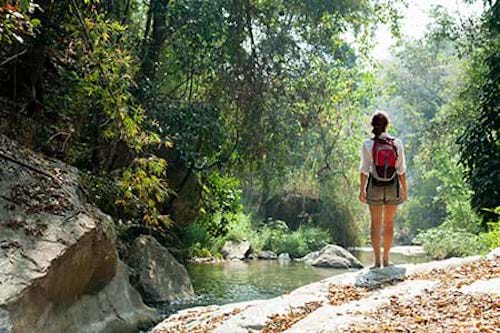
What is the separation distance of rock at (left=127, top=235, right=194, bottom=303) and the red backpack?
17.5 feet

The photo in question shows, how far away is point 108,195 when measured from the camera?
8648 mm

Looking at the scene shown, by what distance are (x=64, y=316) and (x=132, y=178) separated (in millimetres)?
2408

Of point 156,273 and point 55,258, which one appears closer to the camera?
point 55,258

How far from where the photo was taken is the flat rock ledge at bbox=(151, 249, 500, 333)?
13.6 ft

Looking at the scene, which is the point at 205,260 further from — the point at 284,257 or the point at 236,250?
the point at 284,257

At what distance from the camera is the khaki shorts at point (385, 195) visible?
18.6ft

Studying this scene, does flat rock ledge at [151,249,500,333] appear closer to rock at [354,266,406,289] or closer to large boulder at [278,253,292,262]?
rock at [354,266,406,289]

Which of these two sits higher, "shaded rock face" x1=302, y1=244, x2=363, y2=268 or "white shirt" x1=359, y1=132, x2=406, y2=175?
"white shirt" x1=359, y1=132, x2=406, y2=175

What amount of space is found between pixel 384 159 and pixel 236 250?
46.4 ft

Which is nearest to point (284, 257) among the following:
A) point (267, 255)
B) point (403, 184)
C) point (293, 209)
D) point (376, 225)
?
point (267, 255)

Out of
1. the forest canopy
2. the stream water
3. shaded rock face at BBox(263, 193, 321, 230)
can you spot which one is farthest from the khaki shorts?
shaded rock face at BBox(263, 193, 321, 230)

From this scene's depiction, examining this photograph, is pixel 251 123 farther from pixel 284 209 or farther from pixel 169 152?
pixel 284 209

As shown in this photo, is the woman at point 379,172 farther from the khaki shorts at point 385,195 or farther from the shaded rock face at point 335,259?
the shaded rock face at point 335,259

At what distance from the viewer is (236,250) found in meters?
19.3
